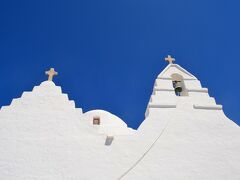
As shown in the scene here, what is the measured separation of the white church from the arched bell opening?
1.20 meters

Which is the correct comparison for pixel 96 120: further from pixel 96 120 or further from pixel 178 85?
pixel 178 85

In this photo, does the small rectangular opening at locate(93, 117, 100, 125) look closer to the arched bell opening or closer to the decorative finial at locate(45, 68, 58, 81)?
the decorative finial at locate(45, 68, 58, 81)

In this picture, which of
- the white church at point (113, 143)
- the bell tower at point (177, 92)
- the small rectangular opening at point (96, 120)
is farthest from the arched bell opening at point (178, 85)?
the small rectangular opening at point (96, 120)

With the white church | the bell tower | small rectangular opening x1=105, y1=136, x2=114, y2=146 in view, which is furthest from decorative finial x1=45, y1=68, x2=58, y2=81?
the bell tower

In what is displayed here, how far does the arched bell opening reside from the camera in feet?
40.4

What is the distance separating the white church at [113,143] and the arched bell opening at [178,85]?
3.94ft

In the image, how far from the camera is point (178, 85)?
1270 cm

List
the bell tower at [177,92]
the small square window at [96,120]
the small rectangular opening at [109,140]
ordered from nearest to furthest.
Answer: the small rectangular opening at [109,140]
the bell tower at [177,92]
the small square window at [96,120]

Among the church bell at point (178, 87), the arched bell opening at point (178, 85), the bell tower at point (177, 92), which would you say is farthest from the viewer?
the church bell at point (178, 87)

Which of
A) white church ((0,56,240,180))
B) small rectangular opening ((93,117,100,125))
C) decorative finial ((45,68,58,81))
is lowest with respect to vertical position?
white church ((0,56,240,180))

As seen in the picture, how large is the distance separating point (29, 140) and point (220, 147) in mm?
6380

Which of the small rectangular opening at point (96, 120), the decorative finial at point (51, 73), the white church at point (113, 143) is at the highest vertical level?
the decorative finial at point (51, 73)

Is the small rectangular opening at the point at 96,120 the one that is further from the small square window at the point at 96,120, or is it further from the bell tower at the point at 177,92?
the bell tower at the point at 177,92

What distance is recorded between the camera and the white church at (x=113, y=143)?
8242mm
